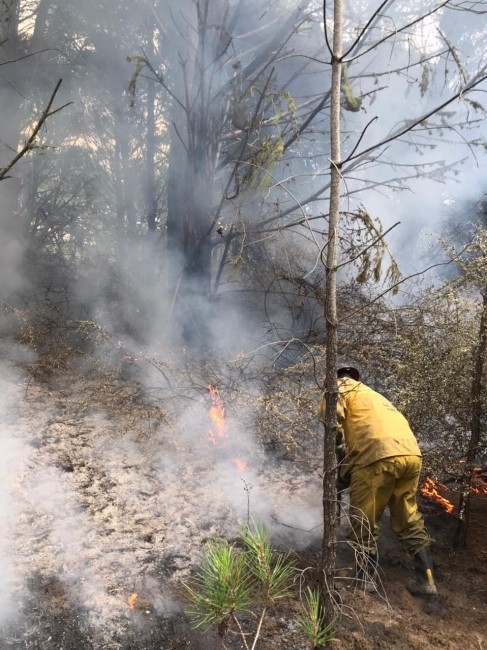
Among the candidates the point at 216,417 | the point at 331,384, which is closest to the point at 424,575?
the point at 331,384

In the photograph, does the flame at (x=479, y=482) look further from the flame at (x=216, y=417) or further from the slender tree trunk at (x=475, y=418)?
the flame at (x=216, y=417)

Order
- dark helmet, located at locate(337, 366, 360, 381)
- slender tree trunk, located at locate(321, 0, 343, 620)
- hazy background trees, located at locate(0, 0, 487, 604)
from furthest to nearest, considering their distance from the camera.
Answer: hazy background trees, located at locate(0, 0, 487, 604)
dark helmet, located at locate(337, 366, 360, 381)
slender tree trunk, located at locate(321, 0, 343, 620)

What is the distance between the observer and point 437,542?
4.46 meters

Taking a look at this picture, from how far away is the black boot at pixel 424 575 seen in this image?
3734 mm

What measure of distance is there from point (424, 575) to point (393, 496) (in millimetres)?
637

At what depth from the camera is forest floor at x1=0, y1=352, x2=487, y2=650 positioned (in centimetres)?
317

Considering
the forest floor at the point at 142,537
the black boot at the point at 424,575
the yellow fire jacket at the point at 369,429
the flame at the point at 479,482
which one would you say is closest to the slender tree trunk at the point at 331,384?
the forest floor at the point at 142,537

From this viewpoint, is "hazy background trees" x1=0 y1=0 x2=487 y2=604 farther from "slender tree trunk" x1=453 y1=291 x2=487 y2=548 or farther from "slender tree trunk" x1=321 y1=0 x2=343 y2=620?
"slender tree trunk" x1=321 y1=0 x2=343 y2=620

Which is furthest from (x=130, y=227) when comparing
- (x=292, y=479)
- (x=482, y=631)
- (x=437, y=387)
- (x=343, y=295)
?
(x=482, y=631)

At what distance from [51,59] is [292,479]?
10229mm

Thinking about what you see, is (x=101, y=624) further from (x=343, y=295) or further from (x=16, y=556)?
(x=343, y=295)

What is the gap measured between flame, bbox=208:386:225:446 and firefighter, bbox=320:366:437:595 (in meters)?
2.26

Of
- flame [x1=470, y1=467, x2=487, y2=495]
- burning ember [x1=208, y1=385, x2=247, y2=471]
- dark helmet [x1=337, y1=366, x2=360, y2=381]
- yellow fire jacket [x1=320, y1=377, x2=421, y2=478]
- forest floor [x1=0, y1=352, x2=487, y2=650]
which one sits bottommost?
forest floor [x1=0, y1=352, x2=487, y2=650]

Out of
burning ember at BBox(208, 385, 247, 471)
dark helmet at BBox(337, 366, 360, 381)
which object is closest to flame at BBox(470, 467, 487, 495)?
dark helmet at BBox(337, 366, 360, 381)
